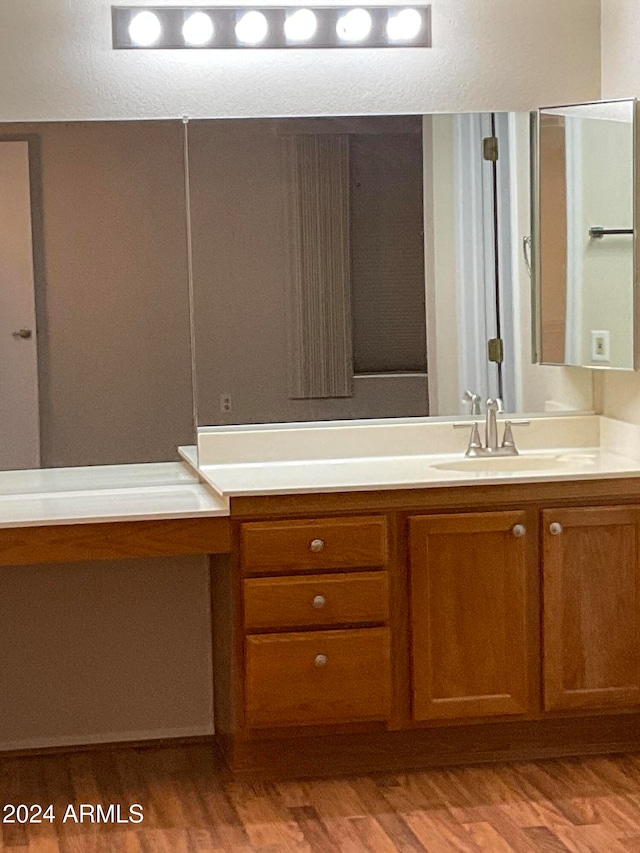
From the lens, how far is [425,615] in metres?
2.98

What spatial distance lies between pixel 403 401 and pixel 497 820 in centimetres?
117

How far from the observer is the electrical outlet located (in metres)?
3.36

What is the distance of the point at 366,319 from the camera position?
3330 millimetres

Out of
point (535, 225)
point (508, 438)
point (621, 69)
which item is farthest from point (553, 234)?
point (508, 438)

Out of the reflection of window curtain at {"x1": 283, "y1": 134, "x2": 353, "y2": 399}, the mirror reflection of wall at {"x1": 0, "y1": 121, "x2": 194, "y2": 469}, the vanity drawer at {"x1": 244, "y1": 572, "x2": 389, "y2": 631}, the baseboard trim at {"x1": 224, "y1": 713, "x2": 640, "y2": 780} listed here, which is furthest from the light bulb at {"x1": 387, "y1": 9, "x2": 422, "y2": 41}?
the baseboard trim at {"x1": 224, "y1": 713, "x2": 640, "y2": 780}

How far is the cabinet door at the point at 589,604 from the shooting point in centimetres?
303

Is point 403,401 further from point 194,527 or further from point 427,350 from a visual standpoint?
point 194,527

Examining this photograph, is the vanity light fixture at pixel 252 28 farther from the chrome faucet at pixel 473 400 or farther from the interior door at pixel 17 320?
the chrome faucet at pixel 473 400

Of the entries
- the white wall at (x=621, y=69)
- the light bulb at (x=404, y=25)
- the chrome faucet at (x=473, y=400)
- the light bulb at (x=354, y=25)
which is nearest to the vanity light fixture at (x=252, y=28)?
the light bulb at (x=354, y=25)

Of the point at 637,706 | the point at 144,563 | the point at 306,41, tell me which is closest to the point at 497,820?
the point at 637,706

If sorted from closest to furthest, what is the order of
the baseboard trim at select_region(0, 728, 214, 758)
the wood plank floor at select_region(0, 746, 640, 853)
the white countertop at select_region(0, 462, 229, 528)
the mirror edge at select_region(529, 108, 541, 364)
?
the wood plank floor at select_region(0, 746, 640, 853) → the white countertop at select_region(0, 462, 229, 528) → the baseboard trim at select_region(0, 728, 214, 758) → the mirror edge at select_region(529, 108, 541, 364)

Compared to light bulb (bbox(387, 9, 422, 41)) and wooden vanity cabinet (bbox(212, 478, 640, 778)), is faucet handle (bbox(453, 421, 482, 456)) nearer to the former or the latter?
wooden vanity cabinet (bbox(212, 478, 640, 778))

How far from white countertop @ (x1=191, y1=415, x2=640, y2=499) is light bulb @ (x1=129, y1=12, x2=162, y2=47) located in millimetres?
1062

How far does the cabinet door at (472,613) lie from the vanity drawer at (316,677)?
0.34ft
